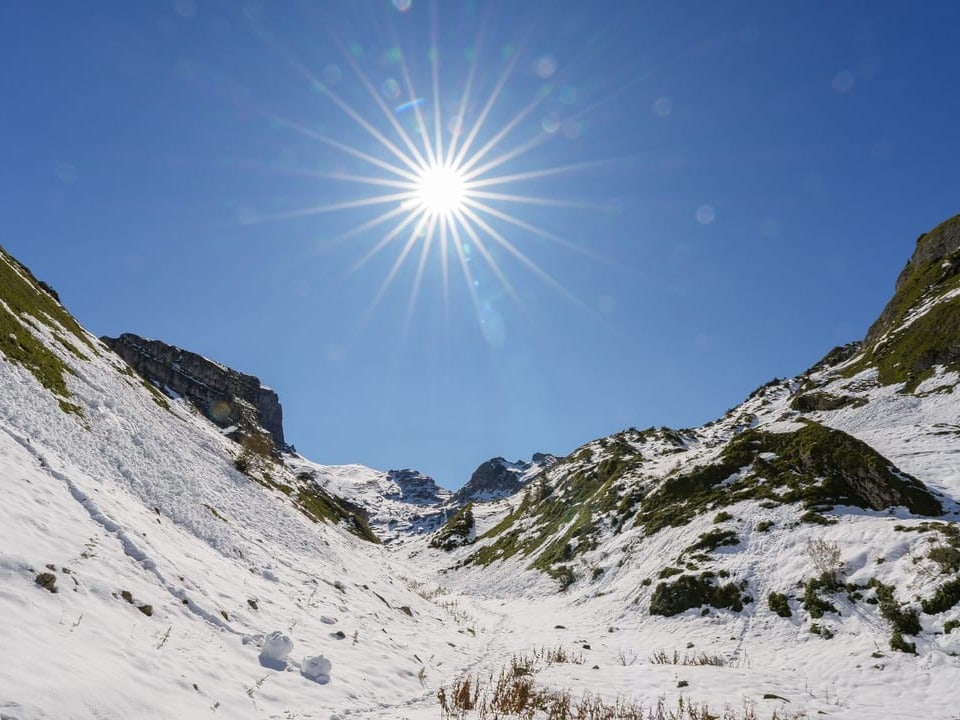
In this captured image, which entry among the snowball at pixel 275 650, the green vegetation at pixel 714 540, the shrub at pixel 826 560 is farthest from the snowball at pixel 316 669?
the green vegetation at pixel 714 540

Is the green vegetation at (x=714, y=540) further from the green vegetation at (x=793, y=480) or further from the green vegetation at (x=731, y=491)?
the green vegetation at (x=793, y=480)

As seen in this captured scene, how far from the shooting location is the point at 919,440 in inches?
1544

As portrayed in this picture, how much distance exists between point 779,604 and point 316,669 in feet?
63.6

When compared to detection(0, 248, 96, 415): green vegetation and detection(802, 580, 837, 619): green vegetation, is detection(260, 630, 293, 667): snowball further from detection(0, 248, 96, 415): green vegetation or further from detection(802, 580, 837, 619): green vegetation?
detection(802, 580, 837, 619): green vegetation

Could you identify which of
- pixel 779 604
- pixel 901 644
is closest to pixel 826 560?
pixel 779 604

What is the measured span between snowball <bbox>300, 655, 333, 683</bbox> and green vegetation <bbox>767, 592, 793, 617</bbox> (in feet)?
61.3

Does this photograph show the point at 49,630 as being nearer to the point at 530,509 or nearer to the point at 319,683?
the point at 319,683

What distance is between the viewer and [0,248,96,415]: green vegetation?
71.8 feet

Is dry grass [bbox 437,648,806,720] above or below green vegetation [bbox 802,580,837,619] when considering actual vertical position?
below

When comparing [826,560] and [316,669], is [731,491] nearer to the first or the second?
[826,560]

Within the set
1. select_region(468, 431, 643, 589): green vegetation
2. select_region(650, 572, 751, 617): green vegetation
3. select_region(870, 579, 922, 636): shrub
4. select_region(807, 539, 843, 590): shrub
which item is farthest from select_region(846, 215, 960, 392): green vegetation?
select_region(870, 579, 922, 636): shrub

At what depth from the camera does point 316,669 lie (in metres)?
11.4

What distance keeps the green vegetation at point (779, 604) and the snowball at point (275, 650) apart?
1956 centimetres

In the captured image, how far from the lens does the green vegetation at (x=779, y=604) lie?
20328 mm
